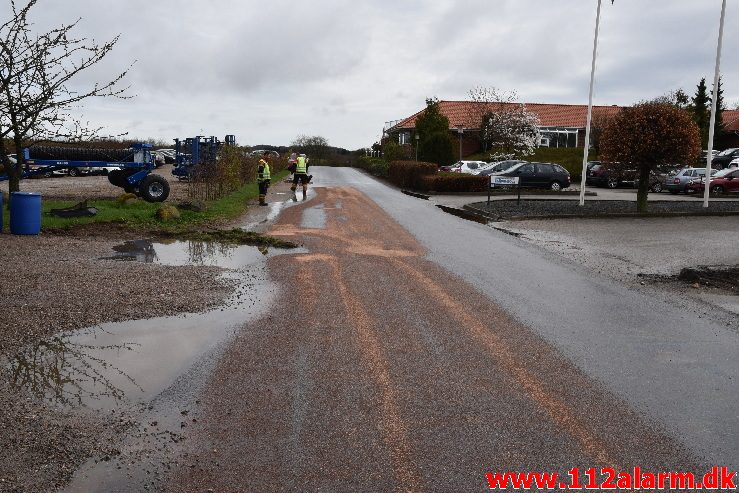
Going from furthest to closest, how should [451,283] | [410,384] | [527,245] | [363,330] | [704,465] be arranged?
[527,245]
[451,283]
[363,330]
[410,384]
[704,465]

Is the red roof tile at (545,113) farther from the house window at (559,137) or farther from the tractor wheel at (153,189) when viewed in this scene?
the tractor wheel at (153,189)

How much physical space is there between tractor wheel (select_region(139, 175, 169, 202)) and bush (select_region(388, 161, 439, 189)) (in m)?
15.8

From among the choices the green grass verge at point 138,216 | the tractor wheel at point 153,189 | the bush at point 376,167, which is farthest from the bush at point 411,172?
the tractor wheel at point 153,189

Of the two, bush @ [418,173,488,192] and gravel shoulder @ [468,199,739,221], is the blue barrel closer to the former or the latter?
gravel shoulder @ [468,199,739,221]

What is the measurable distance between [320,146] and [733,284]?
280ft

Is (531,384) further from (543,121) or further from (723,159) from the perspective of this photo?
(543,121)

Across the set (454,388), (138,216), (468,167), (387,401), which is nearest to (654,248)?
(454,388)

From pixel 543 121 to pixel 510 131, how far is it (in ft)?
36.3

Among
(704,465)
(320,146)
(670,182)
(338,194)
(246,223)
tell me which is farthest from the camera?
(320,146)

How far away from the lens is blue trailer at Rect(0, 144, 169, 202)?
66.8 ft

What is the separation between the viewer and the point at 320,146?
307 feet

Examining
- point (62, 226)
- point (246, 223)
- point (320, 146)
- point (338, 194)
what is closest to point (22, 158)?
point (62, 226)

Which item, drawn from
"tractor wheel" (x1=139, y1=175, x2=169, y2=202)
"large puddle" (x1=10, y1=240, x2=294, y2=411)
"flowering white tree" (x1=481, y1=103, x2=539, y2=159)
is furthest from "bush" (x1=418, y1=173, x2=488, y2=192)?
"flowering white tree" (x1=481, y1=103, x2=539, y2=159)

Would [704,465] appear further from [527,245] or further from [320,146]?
[320,146]
